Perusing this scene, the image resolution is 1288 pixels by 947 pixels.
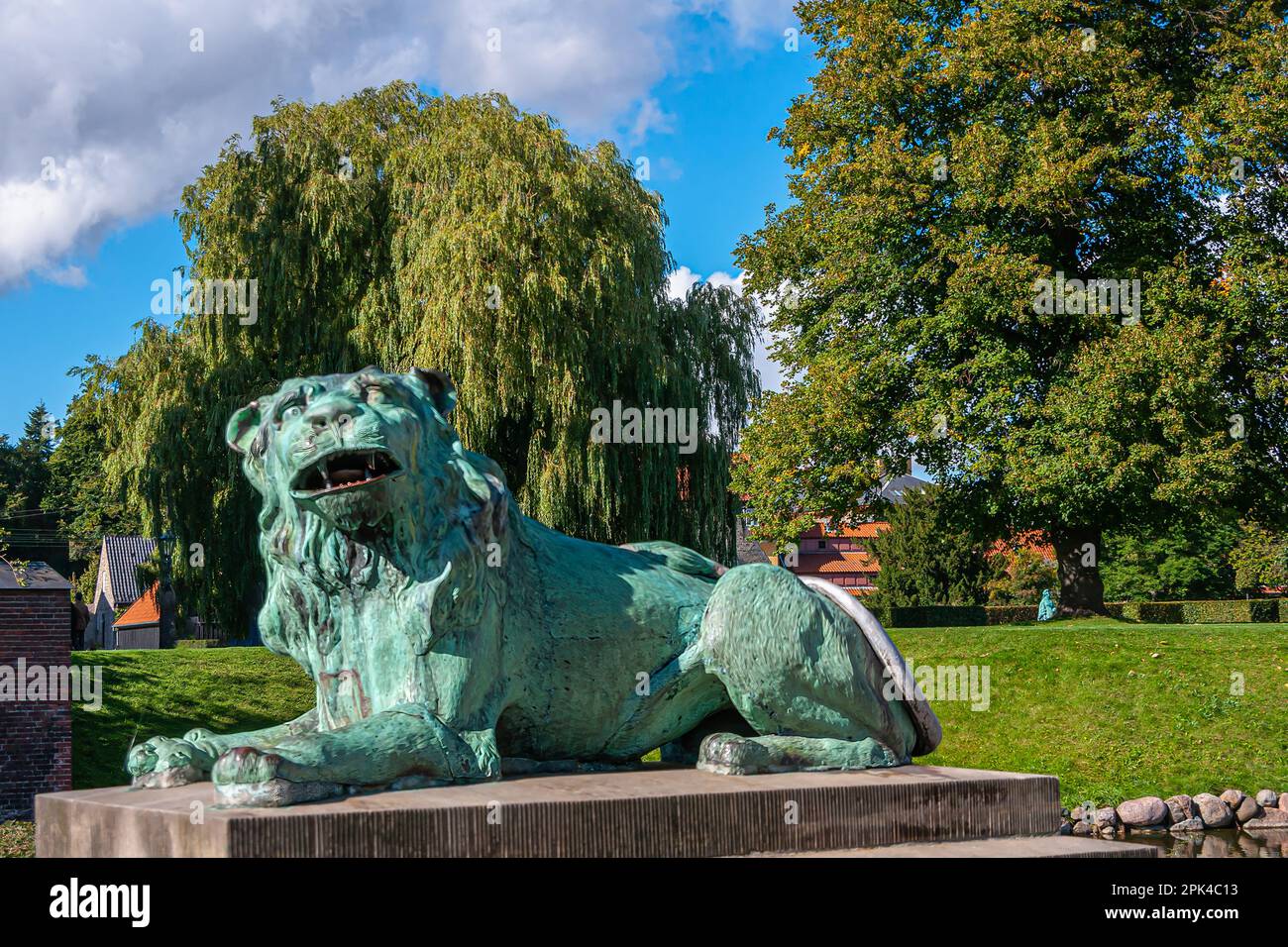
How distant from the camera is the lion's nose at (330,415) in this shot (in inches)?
177

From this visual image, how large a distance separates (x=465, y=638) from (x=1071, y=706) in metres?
16.5

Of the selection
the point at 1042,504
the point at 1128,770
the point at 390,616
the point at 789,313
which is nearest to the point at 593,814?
the point at 390,616

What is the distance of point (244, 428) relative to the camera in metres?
4.89

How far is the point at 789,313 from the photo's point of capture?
2770 centimetres

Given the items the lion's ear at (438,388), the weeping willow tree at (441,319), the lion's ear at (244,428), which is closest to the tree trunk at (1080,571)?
the weeping willow tree at (441,319)

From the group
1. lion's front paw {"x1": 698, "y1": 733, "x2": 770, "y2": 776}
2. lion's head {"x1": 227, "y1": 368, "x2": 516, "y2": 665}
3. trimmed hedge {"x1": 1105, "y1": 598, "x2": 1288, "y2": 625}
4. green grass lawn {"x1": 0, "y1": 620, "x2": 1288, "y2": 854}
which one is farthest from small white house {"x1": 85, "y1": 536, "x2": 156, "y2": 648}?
lion's front paw {"x1": 698, "y1": 733, "x2": 770, "y2": 776}

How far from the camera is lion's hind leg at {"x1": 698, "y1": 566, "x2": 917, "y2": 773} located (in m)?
5.21

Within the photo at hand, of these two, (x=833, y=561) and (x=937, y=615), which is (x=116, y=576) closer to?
(x=833, y=561)

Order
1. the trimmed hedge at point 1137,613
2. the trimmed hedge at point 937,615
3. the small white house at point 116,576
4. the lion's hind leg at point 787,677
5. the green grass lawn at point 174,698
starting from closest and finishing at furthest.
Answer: the lion's hind leg at point 787,677, the green grass lawn at point 174,698, the trimmed hedge at point 937,615, the trimmed hedge at point 1137,613, the small white house at point 116,576

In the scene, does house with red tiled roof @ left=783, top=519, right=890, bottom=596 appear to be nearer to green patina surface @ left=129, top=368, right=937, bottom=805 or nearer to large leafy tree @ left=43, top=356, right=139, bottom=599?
large leafy tree @ left=43, top=356, right=139, bottom=599

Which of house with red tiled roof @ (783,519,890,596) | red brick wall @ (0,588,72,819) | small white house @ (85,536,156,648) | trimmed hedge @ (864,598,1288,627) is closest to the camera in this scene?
red brick wall @ (0,588,72,819)

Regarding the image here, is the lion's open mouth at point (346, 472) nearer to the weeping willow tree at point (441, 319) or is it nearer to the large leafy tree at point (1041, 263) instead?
the weeping willow tree at point (441, 319)

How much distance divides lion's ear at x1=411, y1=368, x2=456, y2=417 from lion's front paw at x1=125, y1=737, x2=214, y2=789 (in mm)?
1492

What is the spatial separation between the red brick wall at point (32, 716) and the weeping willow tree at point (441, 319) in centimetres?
574
